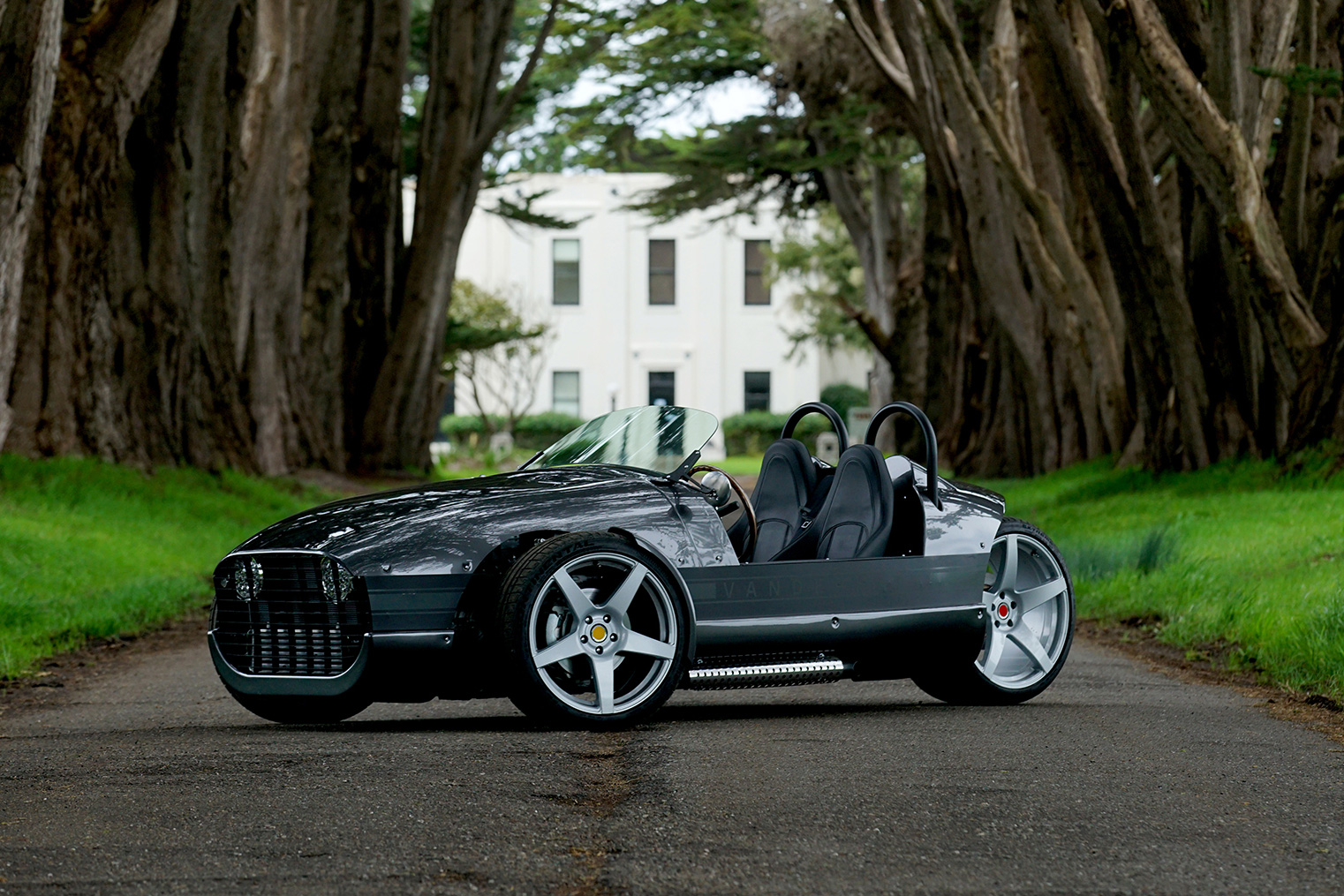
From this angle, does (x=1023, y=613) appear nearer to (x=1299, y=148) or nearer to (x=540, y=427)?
(x=1299, y=148)

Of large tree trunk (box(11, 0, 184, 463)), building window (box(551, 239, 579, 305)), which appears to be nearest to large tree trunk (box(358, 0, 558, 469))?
large tree trunk (box(11, 0, 184, 463))

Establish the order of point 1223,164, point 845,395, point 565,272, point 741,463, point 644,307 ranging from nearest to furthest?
point 1223,164, point 741,463, point 845,395, point 644,307, point 565,272

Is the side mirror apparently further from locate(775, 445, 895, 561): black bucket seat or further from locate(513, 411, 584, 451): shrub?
locate(513, 411, 584, 451): shrub

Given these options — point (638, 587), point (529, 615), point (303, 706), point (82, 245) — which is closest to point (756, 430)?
point (82, 245)

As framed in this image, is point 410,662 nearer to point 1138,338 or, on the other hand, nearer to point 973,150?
point 1138,338

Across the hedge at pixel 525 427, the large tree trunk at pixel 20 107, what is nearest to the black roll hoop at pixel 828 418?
the large tree trunk at pixel 20 107

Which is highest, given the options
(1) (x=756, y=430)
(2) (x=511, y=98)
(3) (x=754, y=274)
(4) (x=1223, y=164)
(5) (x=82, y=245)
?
(2) (x=511, y=98)

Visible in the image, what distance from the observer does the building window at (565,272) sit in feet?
192

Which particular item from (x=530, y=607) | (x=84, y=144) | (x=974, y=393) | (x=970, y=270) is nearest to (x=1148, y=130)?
(x=970, y=270)

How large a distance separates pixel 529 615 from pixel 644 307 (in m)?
51.8

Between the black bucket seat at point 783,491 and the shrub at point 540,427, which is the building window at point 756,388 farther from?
the black bucket seat at point 783,491

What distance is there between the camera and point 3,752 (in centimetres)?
682

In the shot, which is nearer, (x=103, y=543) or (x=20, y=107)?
(x=20, y=107)

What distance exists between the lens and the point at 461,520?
7188 millimetres
